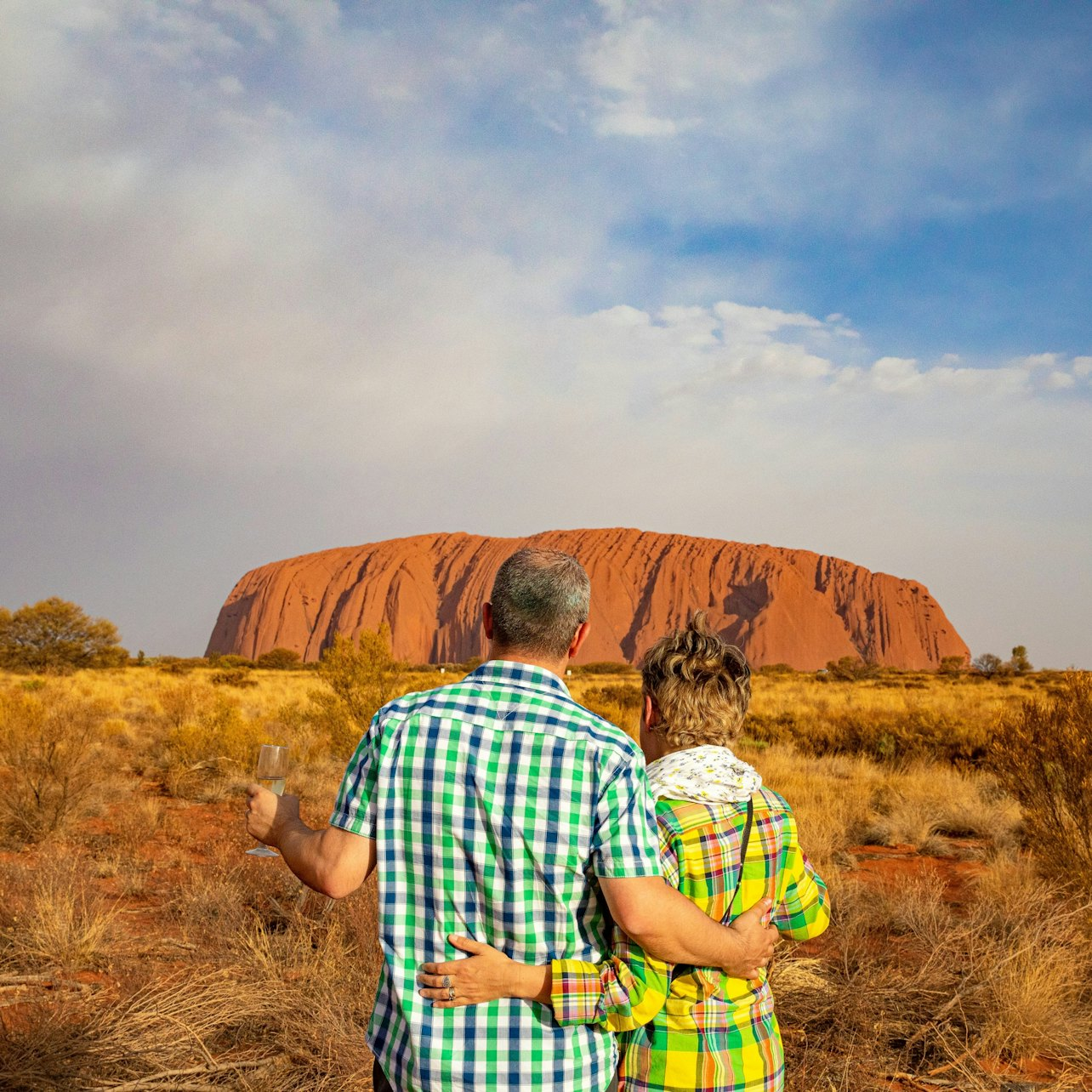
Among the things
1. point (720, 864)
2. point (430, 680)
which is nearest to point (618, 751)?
point (720, 864)

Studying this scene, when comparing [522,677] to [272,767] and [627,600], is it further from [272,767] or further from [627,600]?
[627,600]

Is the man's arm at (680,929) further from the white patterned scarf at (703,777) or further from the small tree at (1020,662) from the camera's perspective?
the small tree at (1020,662)

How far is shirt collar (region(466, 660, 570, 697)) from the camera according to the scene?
60.9 inches

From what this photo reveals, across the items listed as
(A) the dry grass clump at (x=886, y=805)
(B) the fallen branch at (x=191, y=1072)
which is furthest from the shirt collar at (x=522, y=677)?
(A) the dry grass clump at (x=886, y=805)

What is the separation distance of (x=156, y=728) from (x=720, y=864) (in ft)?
46.0

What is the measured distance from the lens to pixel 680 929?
148 cm

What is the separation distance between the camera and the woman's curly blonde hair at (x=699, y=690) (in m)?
1.83

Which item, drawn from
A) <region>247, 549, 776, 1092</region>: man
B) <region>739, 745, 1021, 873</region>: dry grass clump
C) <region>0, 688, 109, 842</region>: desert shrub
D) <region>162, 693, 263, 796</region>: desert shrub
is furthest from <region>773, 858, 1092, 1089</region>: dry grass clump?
<region>162, 693, 263, 796</region>: desert shrub

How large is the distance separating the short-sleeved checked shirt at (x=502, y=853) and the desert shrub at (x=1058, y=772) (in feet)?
17.9

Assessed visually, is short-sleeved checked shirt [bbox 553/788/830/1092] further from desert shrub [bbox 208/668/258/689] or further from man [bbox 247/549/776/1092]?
desert shrub [bbox 208/668/258/689]

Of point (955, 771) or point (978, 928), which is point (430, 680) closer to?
point (955, 771)

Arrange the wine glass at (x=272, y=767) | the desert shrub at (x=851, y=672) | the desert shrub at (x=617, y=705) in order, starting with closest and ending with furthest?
the wine glass at (x=272, y=767) < the desert shrub at (x=617, y=705) < the desert shrub at (x=851, y=672)

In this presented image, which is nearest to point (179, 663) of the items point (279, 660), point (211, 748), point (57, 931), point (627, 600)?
point (279, 660)

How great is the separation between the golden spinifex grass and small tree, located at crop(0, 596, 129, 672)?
26.6 m
